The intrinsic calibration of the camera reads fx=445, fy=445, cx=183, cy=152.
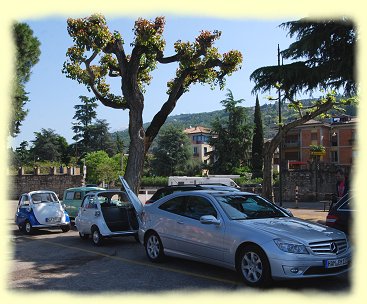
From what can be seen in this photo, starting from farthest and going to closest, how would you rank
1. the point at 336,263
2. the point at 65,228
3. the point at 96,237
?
the point at 65,228 → the point at 96,237 → the point at 336,263

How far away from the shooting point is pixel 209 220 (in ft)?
25.4

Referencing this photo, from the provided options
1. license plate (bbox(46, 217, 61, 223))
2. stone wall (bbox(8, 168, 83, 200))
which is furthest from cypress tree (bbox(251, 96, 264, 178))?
license plate (bbox(46, 217, 61, 223))

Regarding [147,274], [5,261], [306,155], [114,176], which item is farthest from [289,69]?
[306,155]

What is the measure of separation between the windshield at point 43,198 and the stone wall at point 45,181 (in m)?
29.7

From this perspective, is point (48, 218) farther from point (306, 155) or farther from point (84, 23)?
point (306, 155)

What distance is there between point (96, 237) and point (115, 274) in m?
4.27

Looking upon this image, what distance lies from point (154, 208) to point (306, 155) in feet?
245

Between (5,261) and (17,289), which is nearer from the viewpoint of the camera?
(17,289)

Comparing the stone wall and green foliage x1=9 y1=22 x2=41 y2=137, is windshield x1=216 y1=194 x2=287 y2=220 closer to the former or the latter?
green foliage x1=9 y1=22 x2=41 y2=137

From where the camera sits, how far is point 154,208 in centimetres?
964

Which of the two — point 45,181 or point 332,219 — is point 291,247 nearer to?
point 332,219

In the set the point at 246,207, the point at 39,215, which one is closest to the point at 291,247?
the point at 246,207

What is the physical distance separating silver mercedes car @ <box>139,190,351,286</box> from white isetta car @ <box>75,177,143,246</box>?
2656 mm

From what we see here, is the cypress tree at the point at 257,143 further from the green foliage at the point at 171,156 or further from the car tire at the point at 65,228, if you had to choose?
the car tire at the point at 65,228
